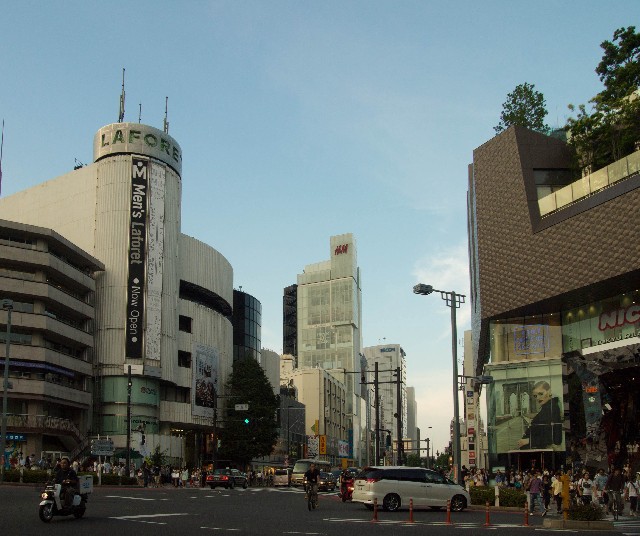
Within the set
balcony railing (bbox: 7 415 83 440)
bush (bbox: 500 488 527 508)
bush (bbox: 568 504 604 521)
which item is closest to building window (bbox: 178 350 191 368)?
balcony railing (bbox: 7 415 83 440)

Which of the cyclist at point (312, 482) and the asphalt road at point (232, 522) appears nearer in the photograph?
the asphalt road at point (232, 522)

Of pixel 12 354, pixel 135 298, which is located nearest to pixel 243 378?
pixel 135 298

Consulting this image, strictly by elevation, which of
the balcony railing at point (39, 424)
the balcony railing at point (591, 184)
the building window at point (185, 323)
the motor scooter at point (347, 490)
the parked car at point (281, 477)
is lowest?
the parked car at point (281, 477)

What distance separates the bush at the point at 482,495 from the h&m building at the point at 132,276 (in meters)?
45.0

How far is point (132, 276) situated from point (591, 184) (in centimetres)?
4606

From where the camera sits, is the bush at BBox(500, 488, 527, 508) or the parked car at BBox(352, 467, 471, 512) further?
the bush at BBox(500, 488, 527, 508)

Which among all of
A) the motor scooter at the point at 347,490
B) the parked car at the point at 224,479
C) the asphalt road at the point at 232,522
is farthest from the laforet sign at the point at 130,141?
the asphalt road at the point at 232,522

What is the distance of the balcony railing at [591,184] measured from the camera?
1989 inches

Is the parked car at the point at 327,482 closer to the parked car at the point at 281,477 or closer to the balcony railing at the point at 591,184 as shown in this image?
the parked car at the point at 281,477

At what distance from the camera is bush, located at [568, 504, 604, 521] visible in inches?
996

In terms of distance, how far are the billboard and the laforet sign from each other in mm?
42455

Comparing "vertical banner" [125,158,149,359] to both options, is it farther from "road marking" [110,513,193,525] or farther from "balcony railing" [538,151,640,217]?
"road marking" [110,513,193,525]

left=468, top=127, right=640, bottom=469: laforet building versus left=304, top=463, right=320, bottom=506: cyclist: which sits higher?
left=468, top=127, right=640, bottom=469: laforet building

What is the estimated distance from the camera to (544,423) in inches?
2327
